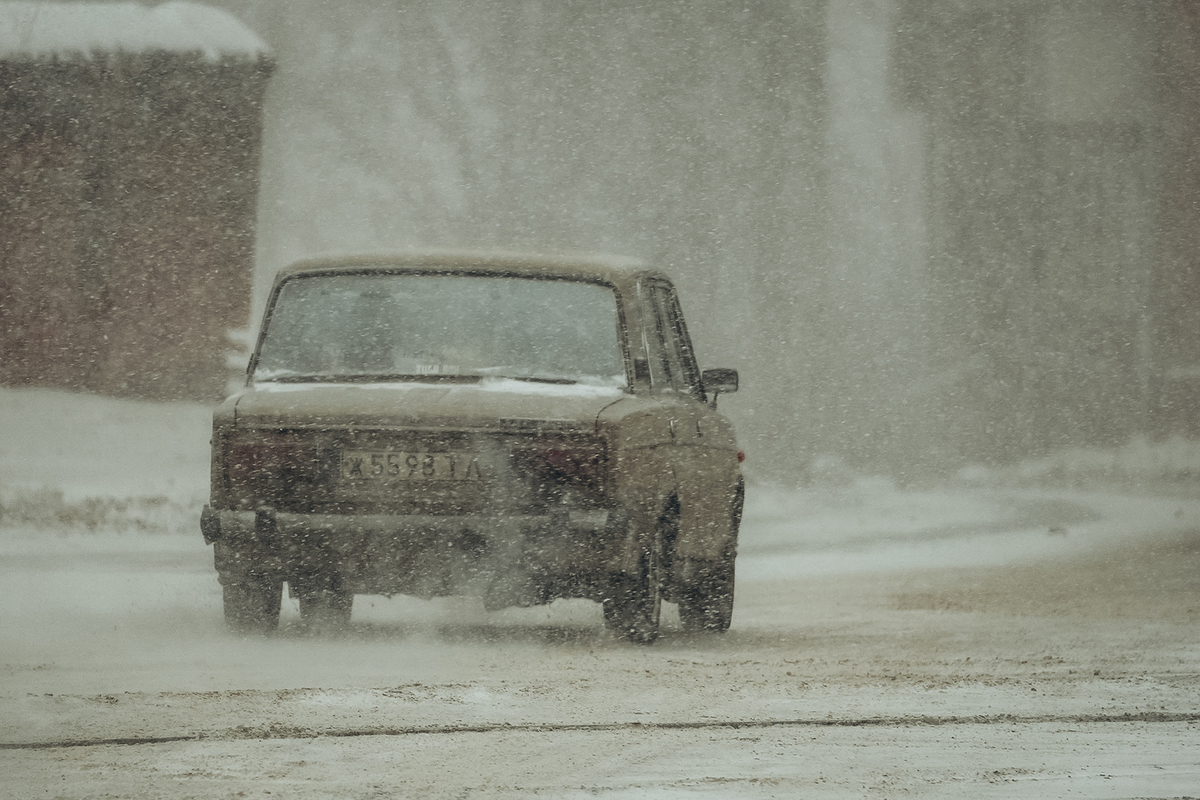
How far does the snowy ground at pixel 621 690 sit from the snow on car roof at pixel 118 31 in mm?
9129

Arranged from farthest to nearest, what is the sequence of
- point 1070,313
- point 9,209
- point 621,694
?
point 1070,313, point 9,209, point 621,694

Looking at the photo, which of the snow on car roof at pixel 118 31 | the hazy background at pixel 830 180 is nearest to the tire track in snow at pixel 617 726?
the hazy background at pixel 830 180

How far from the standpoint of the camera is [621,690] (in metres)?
6.35

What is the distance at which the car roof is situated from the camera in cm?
784

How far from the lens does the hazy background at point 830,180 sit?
22.0 meters

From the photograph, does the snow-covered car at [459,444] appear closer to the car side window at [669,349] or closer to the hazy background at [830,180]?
the car side window at [669,349]

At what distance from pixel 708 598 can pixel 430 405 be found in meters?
1.96

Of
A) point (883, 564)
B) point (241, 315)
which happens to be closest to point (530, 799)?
point (883, 564)

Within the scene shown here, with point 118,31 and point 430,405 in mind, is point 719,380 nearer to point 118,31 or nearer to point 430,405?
point 430,405

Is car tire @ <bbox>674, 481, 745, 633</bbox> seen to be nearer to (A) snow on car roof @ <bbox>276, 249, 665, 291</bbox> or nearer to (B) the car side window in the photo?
(B) the car side window

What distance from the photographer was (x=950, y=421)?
23.8 metres

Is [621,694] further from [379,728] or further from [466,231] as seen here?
[466,231]

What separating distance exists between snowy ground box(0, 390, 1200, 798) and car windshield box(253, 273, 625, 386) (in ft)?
3.65

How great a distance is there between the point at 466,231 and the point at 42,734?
17.0m
